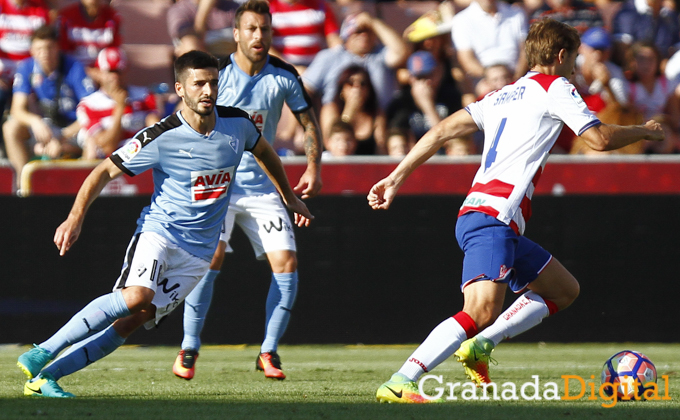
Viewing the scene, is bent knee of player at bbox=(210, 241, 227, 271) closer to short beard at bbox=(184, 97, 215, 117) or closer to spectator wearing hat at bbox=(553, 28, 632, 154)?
short beard at bbox=(184, 97, 215, 117)

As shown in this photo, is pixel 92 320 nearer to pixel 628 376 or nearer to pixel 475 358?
pixel 475 358

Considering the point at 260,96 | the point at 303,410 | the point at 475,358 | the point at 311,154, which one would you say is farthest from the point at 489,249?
the point at 260,96

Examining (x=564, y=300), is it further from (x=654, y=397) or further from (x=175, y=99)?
(x=175, y=99)

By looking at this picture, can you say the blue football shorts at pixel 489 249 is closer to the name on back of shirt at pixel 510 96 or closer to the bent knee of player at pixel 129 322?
the name on back of shirt at pixel 510 96

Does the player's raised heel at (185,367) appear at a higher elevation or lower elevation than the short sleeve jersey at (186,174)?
lower

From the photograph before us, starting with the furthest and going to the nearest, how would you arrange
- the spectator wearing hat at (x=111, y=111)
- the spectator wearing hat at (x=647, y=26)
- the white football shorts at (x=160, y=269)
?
the spectator wearing hat at (x=647, y=26)
the spectator wearing hat at (x=111, y=111)
the white football shorts at (x=160, y=269)

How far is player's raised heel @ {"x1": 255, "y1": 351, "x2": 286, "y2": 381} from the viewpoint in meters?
6.43

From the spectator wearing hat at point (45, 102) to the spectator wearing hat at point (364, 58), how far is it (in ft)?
8.65

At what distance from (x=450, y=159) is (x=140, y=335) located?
354 cm

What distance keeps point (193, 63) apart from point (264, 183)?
1.67m

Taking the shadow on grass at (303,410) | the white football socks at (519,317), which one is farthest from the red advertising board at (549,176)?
the shadow on grass at (303,410)

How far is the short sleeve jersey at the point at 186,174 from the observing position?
5277mm

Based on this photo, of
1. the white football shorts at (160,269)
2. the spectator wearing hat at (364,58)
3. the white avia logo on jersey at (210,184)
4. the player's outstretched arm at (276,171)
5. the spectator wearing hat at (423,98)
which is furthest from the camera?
the spectator wearing hat at (364,58)

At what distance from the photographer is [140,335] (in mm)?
9070
